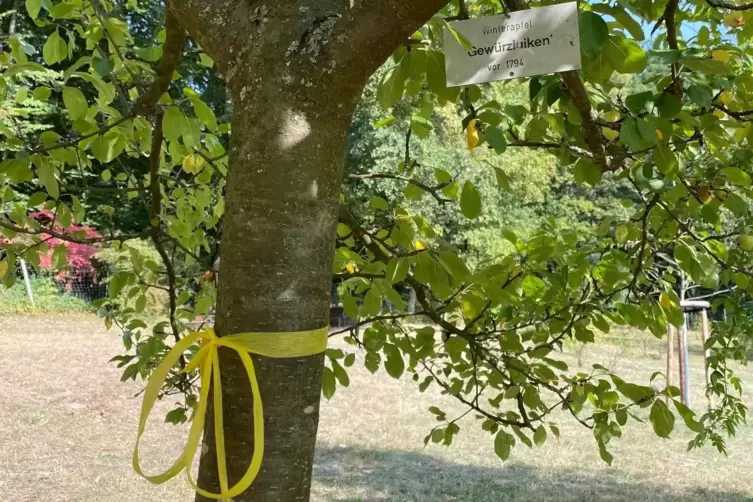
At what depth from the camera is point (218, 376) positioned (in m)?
0.73

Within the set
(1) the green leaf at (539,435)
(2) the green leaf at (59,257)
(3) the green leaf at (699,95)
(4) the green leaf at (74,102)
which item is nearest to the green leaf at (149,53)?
(4) the green leaf at (74,102)

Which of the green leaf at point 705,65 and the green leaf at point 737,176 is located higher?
the green leaf at point 705,65

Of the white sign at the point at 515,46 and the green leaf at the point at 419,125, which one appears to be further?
the green leaf at the point at 419,125

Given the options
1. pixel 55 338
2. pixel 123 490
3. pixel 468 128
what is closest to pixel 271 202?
pixel 468 128

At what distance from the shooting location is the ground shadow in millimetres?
4121

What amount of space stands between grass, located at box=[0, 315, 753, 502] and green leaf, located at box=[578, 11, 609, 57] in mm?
3550

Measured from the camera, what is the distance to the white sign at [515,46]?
0.94m

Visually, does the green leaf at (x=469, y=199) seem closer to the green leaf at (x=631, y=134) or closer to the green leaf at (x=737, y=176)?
the green leaf at (x=631, y=134)

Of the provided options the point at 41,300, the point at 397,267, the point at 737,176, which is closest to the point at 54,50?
the point at 397,267

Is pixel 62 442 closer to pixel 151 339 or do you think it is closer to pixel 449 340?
pixel 151 339

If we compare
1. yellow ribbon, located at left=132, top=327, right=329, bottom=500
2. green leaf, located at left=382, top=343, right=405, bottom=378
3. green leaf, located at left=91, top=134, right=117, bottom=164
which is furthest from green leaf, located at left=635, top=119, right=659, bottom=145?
green leaf, located at left=91, top=134, right=117, bottom=164

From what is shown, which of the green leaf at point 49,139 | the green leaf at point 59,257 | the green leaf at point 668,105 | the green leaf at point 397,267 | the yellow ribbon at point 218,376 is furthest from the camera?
the green leaf at point 59,257

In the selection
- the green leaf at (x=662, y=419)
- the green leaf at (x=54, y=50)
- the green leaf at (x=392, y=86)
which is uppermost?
the green leaf at (x=54, y=50)

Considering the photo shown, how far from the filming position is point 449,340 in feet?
5.45
